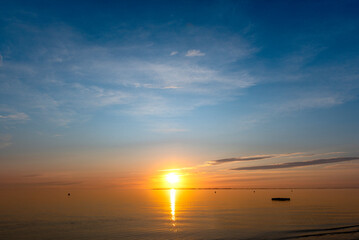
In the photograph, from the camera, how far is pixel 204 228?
76.6 m

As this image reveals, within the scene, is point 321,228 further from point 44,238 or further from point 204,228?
point 44,238

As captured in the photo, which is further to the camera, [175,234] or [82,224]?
[82,224]

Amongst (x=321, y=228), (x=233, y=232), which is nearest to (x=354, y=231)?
(x=321, y=228)

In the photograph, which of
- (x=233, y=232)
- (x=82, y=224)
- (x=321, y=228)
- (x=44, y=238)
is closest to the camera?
(x=44, y=238)

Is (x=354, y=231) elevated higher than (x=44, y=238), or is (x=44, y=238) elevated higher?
(x=44, y=238)

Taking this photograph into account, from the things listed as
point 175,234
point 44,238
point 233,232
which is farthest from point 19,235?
point 233,232

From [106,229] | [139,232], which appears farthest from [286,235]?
[106,229]

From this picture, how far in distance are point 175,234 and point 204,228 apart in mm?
11553

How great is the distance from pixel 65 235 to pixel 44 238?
469 cm

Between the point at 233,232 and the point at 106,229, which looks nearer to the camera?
the point at 233,232

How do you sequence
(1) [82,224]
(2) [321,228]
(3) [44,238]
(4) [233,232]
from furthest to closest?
1. (1) [82,224]
2. (2) [321,228]
3. (4) [233,232]
4. (3) [44,238]

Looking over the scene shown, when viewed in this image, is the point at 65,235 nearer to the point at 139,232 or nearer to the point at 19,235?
the point at 19,235

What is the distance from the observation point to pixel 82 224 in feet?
278

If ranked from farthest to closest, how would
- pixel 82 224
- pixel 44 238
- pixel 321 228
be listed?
pixel 82 224 → pixel 321 228 → pixel 44 238
